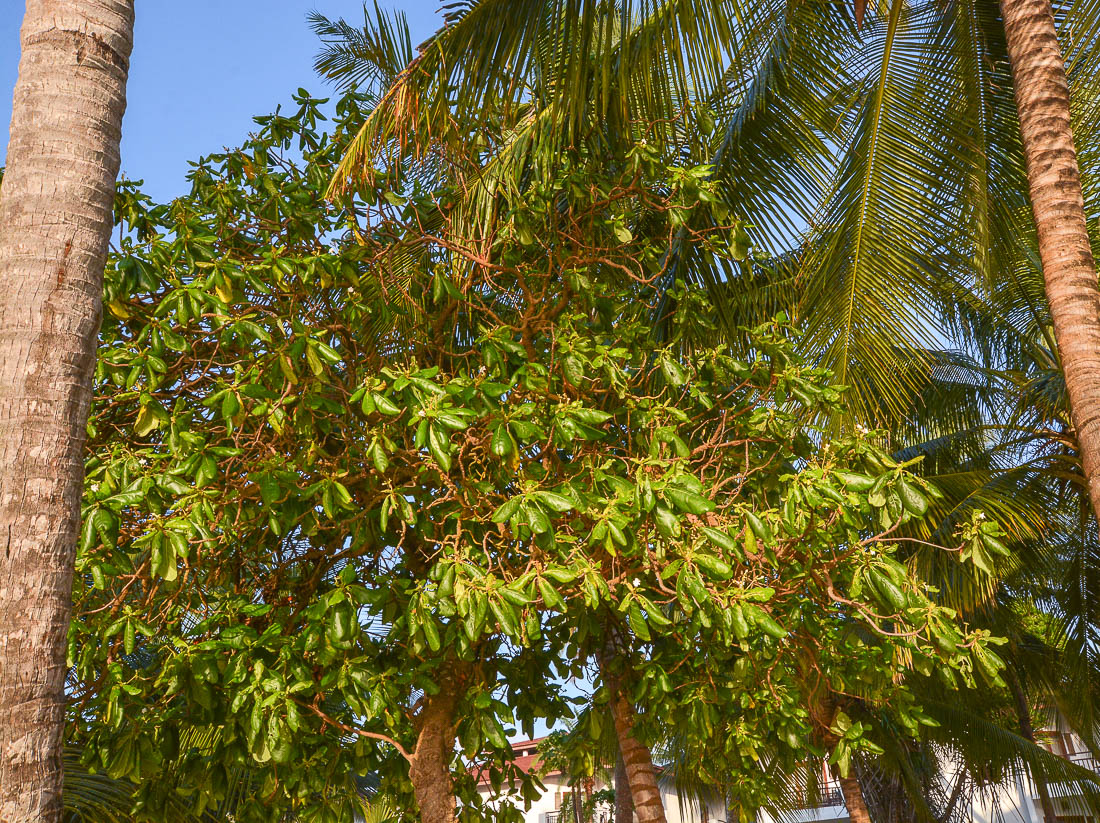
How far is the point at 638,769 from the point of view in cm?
645

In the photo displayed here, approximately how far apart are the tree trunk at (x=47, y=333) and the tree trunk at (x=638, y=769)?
4489 millimetres

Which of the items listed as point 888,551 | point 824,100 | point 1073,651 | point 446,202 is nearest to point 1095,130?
point 824,100

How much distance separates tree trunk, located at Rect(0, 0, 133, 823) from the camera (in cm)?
254

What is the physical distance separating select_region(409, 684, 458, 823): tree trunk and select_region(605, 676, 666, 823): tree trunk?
4.19 ft

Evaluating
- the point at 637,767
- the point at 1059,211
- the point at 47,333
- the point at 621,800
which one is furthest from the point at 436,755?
the point at 621,800

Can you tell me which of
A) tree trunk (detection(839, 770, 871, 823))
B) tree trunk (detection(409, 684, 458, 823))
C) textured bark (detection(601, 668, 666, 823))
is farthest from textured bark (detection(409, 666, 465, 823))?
tree trunk (detection(839, 770, 871, 823))

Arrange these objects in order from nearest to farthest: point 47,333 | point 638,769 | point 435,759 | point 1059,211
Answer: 1. point 47,333
2. point 1059,211
3. point 435,759
4. point 638,769

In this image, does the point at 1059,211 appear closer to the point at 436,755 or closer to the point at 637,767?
the point at 637,767

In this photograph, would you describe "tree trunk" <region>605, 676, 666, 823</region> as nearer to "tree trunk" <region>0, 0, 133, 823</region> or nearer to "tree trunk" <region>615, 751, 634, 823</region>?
"tree trunk" <region>0, 0, 133, 823</region>

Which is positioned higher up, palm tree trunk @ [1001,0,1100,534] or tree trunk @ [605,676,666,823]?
palm tree trunk @ [1001,0,1100,534]

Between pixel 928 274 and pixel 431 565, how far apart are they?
156 inches

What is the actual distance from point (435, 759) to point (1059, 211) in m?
4.67

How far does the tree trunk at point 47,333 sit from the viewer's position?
254cm

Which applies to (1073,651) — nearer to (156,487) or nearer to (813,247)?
(813,247)
